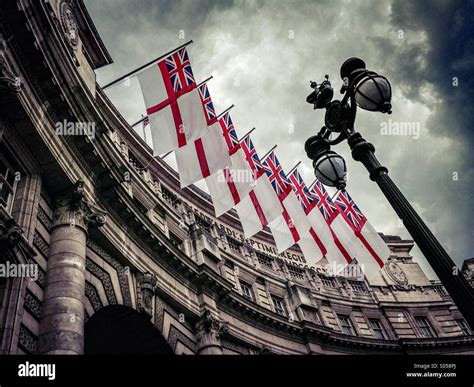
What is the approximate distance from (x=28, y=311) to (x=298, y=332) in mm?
18272

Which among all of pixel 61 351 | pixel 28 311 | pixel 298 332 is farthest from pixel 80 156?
pixel 298 332

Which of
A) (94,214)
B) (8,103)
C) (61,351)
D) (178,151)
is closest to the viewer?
(61,351)

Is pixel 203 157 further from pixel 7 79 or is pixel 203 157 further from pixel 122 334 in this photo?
pixel 7 79

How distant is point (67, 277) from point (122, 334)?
17.0 feet

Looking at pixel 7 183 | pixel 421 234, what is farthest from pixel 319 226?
pixel 7 183

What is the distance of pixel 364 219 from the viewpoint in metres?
22.5

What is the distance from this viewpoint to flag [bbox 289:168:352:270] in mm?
19891

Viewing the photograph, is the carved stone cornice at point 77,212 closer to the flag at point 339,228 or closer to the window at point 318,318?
the flag at point 339,228

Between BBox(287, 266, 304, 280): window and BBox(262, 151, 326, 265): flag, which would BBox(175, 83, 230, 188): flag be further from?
BBox(287, 266, 304, 280): window

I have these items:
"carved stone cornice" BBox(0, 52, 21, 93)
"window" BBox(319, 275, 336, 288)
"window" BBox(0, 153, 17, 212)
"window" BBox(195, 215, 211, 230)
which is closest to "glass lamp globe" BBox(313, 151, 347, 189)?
"carved stone cornice" BBox(0, 52, 21, 93)

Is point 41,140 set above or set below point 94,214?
above

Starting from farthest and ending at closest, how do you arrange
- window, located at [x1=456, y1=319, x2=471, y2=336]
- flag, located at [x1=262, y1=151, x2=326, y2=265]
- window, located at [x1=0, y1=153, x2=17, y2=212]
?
1. window, located at [x1=456, y1=319, x2=471, y2=336]
2. flag, located at [x1=262, y1=151, x2=326, y2=265]
3. window, located at [x1=0, y1=153, x2=17, y2=212]

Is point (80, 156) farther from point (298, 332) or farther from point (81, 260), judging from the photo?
point (298, 332)

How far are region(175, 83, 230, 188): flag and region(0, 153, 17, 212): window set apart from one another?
5550 mm
